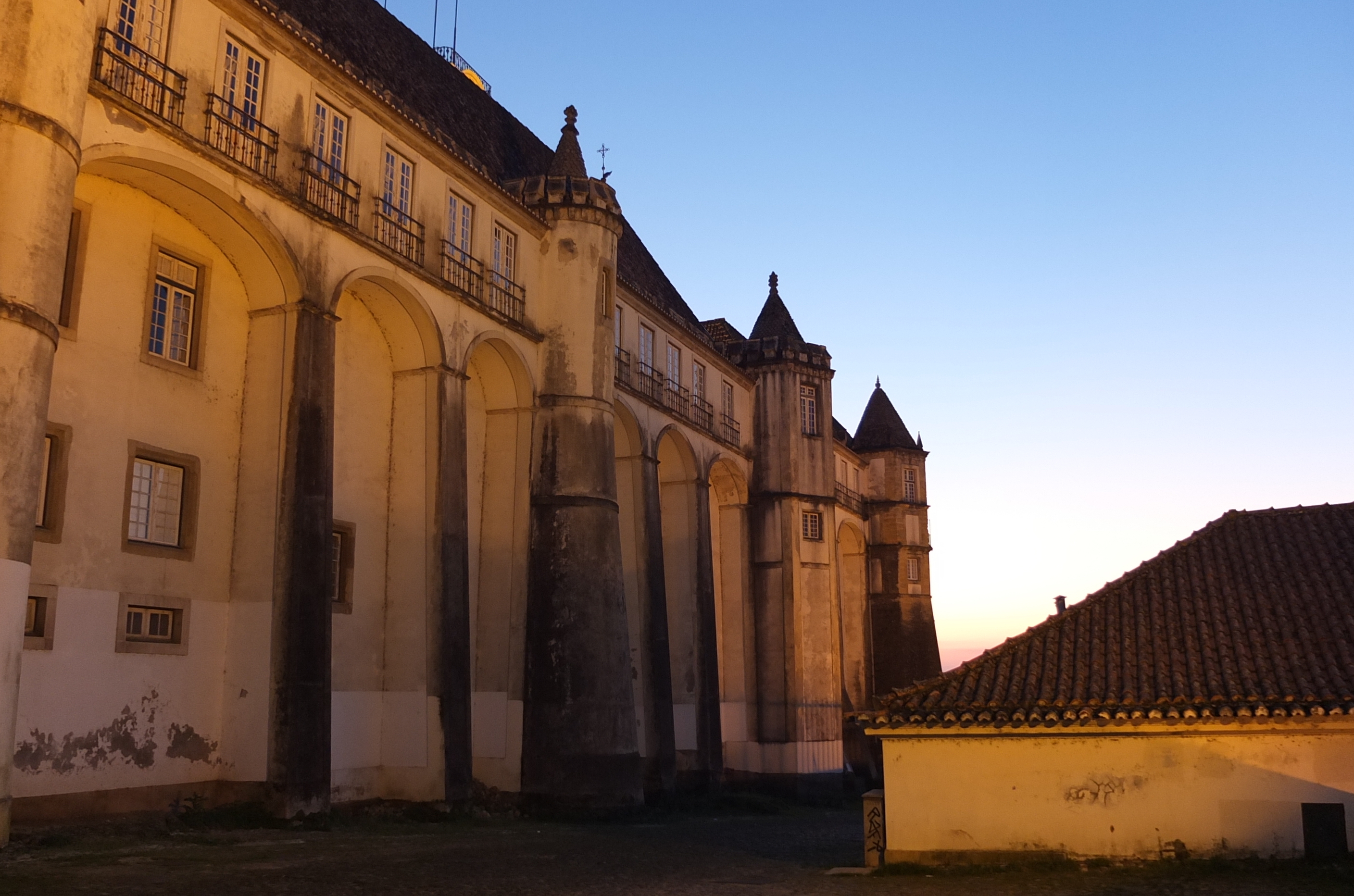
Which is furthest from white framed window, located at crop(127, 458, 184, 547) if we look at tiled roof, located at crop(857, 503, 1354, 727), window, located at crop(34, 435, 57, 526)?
tiled roof, located at crop(857, 503, 1354, 727)

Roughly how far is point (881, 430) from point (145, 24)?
152ft

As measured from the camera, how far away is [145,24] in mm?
18016

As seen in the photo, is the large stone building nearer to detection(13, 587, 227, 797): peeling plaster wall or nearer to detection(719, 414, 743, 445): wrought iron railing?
detection(13, 587, 227, 797): peeling plaster wall

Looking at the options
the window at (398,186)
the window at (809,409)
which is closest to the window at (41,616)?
the window at (398,186)

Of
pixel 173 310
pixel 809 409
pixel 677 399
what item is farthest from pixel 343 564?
pixel 809 409

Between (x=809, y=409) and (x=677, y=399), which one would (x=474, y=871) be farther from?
(x=809, y=409)

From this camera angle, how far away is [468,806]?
22.9 metres

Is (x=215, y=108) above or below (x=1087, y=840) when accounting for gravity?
above

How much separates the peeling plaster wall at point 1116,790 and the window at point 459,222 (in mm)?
14325

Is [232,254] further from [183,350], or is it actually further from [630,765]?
[630,765]

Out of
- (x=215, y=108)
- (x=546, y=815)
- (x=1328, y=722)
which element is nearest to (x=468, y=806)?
(x=546, y=815)

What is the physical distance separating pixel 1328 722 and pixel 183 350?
17.9 meters

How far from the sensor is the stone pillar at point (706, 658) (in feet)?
117

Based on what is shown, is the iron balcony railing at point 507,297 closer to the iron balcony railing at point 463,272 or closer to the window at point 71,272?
the iron balcony railing at point 463,272
